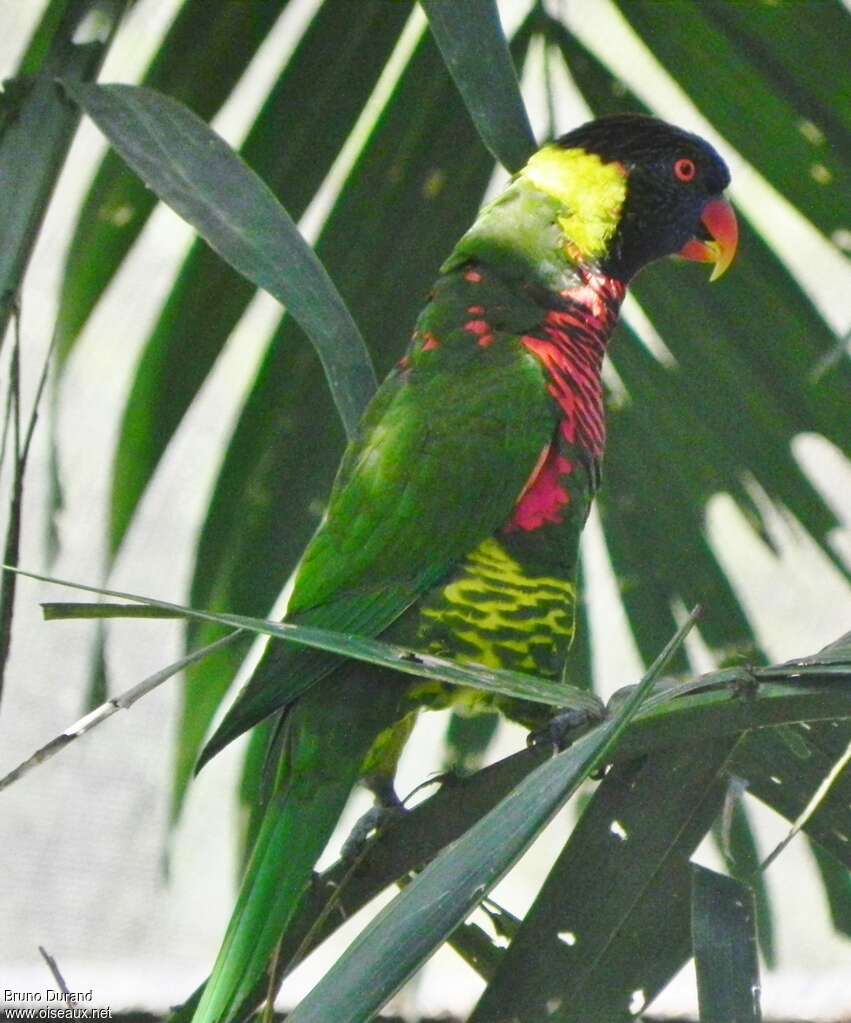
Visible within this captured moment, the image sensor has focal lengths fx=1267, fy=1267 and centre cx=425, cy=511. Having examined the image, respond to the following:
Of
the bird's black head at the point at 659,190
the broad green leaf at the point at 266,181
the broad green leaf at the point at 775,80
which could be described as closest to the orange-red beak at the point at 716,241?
the bird's black head at the point at 659,190

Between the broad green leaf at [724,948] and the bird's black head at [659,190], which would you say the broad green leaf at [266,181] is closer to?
the bird's black head at [659,190]

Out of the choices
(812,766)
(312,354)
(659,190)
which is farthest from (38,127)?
(659,190)

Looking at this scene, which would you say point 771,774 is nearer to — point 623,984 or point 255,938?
point 623,984

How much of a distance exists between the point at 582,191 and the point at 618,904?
35.7 inches

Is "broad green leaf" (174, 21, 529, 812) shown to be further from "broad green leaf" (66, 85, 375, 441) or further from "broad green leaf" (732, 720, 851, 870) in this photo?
"broad green leaf" (732, 720, 851, 870)

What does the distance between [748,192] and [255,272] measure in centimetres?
76

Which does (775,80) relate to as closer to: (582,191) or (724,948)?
(582,191)

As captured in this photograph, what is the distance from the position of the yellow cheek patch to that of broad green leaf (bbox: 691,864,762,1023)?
2.83 feet

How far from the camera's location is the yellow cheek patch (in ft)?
4.31

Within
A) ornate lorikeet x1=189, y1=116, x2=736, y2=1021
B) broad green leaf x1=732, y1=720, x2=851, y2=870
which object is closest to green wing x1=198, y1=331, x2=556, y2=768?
ornate lorikeet x1=189, y1=116, x2=736, y2=1021

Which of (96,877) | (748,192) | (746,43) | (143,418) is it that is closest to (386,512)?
(143,418)

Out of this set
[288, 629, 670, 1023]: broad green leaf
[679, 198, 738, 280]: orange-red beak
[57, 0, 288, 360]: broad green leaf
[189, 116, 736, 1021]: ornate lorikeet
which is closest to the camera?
[288, 629, 670, 1023]: broad green leaf

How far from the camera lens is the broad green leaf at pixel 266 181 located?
112 centimetres

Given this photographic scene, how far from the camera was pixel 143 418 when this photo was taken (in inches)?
45.0
